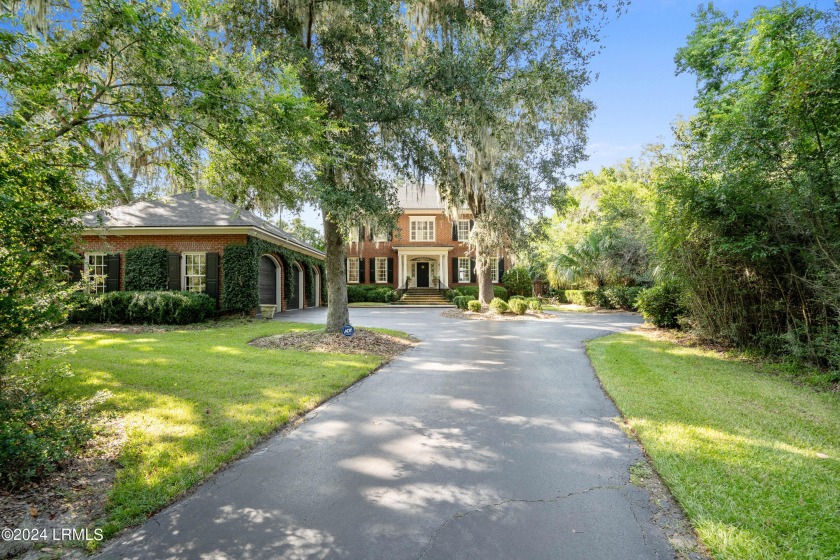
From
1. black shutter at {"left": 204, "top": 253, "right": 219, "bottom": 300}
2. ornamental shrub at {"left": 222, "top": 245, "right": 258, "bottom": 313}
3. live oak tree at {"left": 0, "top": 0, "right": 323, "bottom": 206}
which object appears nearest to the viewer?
live oak tree at {"left": 0, "top": 0, "right": 323, "bottom": 206}

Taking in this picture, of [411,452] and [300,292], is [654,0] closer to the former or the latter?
[411,452]

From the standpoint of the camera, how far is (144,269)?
46.5 ft

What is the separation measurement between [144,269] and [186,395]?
11615 mm

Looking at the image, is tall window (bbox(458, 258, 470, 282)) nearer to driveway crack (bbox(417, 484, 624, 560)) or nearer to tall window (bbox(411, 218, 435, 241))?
tall window (bbox(411, 218, 435, 241))

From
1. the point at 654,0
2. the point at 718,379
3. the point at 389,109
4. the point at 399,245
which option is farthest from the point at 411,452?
the point at 399,245

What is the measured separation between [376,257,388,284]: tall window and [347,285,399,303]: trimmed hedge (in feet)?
5.38

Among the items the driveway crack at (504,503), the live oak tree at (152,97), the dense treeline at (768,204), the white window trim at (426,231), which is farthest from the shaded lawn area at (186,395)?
the white window trim at (426,231)

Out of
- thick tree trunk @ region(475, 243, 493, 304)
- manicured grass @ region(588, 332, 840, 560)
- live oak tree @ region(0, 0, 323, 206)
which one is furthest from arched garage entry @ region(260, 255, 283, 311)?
manicured grass @ region(588, 332, 840, 560)

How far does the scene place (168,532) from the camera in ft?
7.84

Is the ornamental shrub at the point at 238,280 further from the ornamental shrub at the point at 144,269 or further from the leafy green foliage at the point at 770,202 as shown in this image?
the leafy green foliage at the point at 770,202

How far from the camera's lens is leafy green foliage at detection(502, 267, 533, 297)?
89.6 ft

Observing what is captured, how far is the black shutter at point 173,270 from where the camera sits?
14.3m

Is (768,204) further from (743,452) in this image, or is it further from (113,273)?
(113,273)

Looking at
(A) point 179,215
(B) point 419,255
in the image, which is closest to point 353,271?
(B) point 419,255
